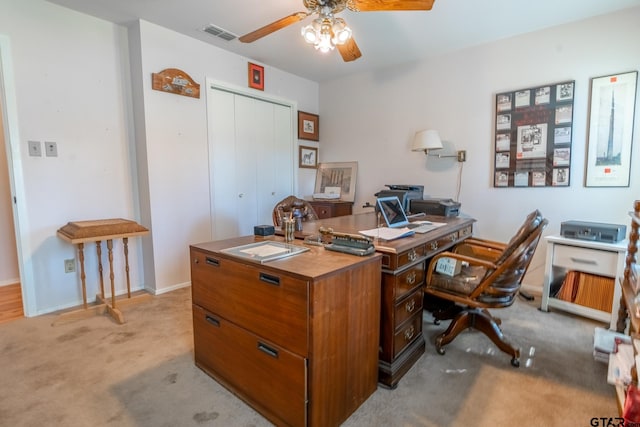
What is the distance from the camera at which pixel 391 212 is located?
7.22 ft

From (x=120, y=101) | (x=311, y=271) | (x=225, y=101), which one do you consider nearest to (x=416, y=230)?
(x=311, y=271)

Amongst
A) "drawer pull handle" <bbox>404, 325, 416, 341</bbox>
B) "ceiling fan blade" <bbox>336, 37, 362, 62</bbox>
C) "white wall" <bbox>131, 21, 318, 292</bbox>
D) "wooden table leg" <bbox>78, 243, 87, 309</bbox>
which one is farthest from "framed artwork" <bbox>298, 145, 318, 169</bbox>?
"drawer pull handle" <bbox>404, 325, 416, 341</bbox>

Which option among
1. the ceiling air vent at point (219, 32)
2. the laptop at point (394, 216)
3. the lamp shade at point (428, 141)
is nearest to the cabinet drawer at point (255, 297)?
the laptop at point (394, 216)

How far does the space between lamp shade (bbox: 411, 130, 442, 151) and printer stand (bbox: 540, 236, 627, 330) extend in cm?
135

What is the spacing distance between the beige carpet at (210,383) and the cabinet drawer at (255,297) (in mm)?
446

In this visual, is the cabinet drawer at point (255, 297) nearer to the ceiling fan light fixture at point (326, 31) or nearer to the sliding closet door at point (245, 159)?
the ceiling fan light fixture at point (326, 31)

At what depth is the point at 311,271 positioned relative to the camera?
1.27 meters

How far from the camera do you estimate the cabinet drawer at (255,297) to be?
1.27 m

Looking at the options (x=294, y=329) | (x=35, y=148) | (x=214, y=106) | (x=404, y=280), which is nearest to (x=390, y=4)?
(x=404, y=280)

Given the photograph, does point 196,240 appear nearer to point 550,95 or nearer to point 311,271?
point 311,271

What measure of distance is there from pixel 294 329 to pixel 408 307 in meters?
0.82

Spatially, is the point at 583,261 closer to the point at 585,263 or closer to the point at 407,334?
the point at 585,263

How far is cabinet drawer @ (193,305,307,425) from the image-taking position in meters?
1.31

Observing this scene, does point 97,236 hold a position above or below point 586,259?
above
